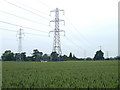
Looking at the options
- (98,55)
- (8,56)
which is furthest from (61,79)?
(98,55)

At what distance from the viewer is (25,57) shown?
84938 mm

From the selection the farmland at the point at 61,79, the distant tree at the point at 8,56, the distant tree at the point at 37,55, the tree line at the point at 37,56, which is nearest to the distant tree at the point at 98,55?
the tree line at the point at 37,56

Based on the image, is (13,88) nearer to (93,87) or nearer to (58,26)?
(93,87)

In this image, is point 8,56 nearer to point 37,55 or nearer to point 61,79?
point 37,55

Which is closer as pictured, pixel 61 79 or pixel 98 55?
pixel 61 79

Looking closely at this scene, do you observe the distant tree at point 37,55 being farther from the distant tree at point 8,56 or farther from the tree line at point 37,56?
the distant tree at point 8,56

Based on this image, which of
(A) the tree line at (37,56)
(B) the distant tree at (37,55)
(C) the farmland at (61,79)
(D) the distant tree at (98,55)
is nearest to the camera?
(C) the farmland at (61,79)

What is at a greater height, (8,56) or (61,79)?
(61,79)

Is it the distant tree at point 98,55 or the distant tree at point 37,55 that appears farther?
the distant tree at point 98,55

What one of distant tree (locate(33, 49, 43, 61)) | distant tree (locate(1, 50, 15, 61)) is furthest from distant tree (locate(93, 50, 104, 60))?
distant tree (locate(1, 50, 15, 61))

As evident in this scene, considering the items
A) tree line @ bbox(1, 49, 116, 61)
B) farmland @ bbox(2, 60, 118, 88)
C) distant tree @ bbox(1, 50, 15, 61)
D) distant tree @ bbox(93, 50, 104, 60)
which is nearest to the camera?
farmland @ bbox(2, 60, 118, 88)

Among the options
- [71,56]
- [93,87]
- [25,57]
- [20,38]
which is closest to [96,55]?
[71,56]

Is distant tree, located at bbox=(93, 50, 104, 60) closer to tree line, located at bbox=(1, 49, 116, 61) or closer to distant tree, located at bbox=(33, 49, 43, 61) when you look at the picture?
tree line, located at bbox=(1, 49, 116, 61)

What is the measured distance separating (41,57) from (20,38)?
144 ft
